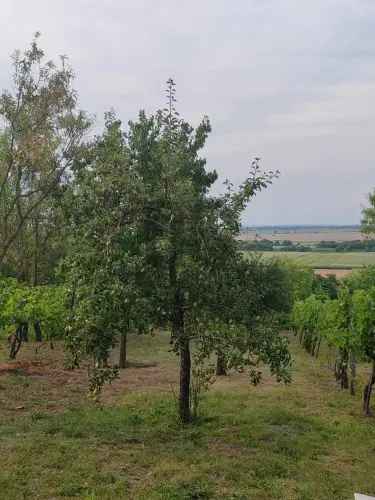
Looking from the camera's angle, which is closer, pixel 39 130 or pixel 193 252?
pixel 193 252

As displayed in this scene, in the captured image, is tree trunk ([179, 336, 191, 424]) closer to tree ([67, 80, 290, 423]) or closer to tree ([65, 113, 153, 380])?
tree ([67, 80, 290, 423])

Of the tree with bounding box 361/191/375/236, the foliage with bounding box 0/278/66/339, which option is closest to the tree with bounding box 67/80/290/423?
the foliage with bounding box 0/278/66/339

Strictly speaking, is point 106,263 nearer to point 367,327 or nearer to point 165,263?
point 165,263

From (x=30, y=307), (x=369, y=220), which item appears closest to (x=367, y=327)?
(x=30, y=307)

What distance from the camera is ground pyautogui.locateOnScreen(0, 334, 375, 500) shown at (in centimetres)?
976

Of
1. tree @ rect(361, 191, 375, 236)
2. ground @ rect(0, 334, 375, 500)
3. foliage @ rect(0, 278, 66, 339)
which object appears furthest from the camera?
tree @ rect(361, 191, 375, 236)

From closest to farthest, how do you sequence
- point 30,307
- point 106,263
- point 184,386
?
1. point 106,263
2. point 184,386
3. point 30,307

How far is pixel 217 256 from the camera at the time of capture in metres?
13.2

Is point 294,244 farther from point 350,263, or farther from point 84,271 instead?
point 84,271

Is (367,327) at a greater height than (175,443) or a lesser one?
greater

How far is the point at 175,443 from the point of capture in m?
12.5

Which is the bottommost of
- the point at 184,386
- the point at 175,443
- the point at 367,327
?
the point at 175,443

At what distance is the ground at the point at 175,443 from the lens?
9758mm

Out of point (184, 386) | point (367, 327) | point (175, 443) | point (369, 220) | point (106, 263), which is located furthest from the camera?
point (369, 220)
